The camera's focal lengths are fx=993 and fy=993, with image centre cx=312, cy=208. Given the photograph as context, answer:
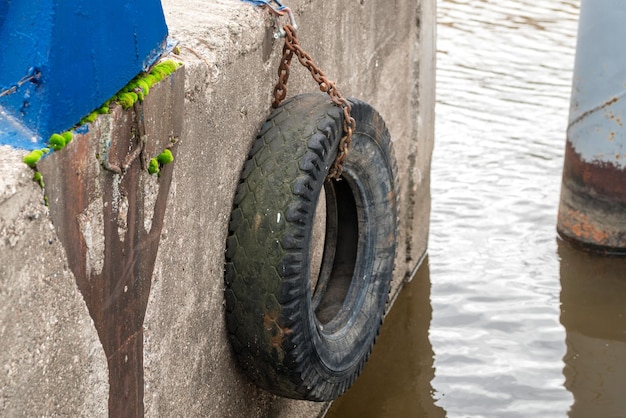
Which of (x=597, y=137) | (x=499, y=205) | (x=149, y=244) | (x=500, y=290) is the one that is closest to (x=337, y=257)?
(x=149, y=244)

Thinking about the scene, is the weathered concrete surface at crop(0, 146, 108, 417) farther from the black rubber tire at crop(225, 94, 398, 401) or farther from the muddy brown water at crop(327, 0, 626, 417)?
the muddy brown water at crop(327, 0, 626, 417)

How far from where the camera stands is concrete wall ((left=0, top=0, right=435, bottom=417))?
222 cm

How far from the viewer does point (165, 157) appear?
2734 mm

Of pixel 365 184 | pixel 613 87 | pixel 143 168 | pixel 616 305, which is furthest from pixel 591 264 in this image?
pixel 143 168

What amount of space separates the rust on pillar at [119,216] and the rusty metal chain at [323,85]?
0.70m

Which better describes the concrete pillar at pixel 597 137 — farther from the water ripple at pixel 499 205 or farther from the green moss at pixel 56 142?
the green moss at pixel 56 142

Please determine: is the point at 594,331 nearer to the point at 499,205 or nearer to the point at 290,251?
the point at 499,205

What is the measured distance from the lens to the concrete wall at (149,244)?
2217mm

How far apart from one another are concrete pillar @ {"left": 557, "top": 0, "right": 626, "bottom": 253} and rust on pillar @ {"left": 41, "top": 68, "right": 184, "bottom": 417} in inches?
145

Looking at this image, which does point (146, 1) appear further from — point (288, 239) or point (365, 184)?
point (365, 184)

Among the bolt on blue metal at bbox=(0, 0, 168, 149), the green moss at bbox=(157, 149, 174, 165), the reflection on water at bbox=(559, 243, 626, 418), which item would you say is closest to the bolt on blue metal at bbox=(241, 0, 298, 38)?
the green moss at bbox=(157, 149, 174, 165)

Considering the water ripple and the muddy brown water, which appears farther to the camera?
the water ripple

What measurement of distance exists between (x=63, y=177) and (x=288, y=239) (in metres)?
1.01

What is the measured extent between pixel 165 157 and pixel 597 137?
3.88 m
